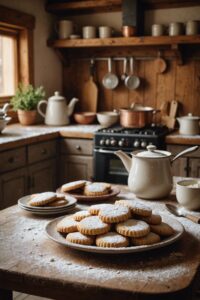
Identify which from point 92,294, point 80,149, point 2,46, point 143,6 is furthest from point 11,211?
point 143,6

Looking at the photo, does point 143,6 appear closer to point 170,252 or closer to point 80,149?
point 80,149

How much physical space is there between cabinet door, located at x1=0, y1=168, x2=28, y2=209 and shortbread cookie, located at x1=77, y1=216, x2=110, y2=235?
1843mm

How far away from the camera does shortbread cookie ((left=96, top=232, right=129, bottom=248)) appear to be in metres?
1.10

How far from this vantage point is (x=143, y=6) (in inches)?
153

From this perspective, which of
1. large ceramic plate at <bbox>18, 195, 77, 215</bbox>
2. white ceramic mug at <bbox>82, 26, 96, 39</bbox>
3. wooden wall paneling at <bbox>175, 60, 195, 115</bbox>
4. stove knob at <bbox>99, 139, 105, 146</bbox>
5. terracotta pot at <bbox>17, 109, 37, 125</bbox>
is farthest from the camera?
white ceramic mug at <bbox>82, 26, 96, 39</bbox>

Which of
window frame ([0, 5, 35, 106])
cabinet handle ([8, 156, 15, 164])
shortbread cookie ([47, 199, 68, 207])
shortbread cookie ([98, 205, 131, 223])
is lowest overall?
cabinet handle ([8, 156, 15, 164])

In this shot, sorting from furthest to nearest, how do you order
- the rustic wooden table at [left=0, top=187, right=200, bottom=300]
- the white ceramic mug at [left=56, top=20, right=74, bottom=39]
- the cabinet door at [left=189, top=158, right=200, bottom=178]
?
the white ceramic mug at [left=56, top=20, right=74, bottom=39]
the cabinet door at [left=189, top=158, right=200, bottom=178]
the rustic wooden table at [left=0, top=187, right=200, bottom=300]

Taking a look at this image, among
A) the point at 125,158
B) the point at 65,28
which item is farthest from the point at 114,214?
the point at 65,28

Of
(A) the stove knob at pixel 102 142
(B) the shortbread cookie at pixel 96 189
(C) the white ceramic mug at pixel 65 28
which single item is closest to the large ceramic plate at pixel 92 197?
(B) the shortbread cookie at pixel 96 189

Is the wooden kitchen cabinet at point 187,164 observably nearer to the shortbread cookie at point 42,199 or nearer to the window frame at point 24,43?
the window frame at point 24,43

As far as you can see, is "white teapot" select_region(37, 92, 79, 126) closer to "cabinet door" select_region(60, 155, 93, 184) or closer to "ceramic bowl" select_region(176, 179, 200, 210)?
"cabinet door" select_region(60, 155, 93, 184)

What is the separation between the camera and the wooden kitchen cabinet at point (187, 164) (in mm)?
3205

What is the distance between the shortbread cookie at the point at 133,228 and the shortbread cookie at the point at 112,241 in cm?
2

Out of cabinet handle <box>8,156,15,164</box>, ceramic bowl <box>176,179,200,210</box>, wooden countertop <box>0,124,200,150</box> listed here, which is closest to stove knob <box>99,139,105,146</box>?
wooden countertop <box>0,124,200,150</box>
